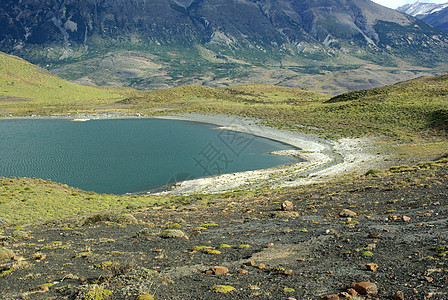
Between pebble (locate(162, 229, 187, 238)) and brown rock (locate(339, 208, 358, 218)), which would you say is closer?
pebble (locate(162, 229, 187, 238))

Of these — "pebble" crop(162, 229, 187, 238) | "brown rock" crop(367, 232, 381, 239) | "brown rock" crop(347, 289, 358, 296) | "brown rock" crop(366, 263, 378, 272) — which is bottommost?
"pebble" crop(162, 229, 187, 238)

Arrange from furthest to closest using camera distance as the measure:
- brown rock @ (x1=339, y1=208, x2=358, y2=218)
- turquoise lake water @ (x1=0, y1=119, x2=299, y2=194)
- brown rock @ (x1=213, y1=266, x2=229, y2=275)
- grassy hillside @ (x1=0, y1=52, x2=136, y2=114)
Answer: grassy hillside @ (x1=0, y1=52, x2=136, y2=114) < turquoise lake water @ (x1=0, y1=119, x2=299, y2=194) < brown rock @ (x1=339, y1=208, x2=358, y2=218) < brown rock @ (x1=213, y1=266, x2=229, y2=275)

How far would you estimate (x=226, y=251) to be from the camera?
12914mm

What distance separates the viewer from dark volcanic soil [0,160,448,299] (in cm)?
937

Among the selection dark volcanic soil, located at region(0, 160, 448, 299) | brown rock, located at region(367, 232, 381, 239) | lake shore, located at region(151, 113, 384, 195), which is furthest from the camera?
lake shore, located at region(151, 113, 384, 195)

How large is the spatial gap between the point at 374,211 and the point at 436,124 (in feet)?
174

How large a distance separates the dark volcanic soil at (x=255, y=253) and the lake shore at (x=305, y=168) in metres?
12.8

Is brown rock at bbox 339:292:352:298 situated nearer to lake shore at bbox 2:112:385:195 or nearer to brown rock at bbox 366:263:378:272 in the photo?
brown rock at bbox 366:263:378:272

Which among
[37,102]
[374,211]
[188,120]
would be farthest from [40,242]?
[37,102]

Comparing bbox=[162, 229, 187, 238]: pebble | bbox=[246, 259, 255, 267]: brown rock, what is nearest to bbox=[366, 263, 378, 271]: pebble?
bbox=[246, 259, 255, 267]: brown rock

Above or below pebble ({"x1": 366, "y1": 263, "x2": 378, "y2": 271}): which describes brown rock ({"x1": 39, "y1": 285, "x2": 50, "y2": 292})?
below

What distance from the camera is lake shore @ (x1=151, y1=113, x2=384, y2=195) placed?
3359cm

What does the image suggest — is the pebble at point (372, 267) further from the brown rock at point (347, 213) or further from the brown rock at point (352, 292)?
the brown rock at point (347, 213)

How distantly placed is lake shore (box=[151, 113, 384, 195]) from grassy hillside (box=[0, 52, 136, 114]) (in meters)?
83.3
